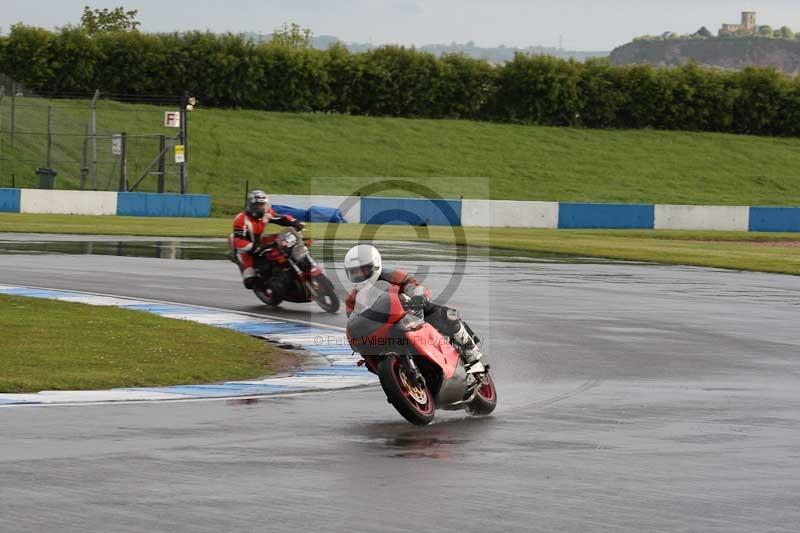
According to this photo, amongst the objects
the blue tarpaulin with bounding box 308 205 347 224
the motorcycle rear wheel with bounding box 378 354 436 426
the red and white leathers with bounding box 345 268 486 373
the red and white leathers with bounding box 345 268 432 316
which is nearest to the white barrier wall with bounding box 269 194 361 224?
the blue tarpaulin with bounding box 308 205 347 224

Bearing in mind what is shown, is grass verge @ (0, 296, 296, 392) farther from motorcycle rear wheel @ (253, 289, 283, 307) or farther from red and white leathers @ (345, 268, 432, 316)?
motorcycle rear wheel @ (253, 289, 283, 307)

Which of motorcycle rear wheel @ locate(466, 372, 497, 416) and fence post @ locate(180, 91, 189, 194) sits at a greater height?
fence post @ locate(180, 91, 189, 194)

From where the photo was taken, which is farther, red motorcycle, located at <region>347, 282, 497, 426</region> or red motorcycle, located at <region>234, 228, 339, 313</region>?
red motorcycle, located at <region>234, 228, 339, 313</region>

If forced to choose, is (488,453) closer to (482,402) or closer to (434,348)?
(434,348)

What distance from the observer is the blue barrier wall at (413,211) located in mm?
49312

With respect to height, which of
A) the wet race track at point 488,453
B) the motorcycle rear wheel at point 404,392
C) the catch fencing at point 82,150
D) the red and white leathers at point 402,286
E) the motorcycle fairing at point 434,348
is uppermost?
the catch fencing at point 82,150

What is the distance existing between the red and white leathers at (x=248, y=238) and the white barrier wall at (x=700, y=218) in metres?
33.2

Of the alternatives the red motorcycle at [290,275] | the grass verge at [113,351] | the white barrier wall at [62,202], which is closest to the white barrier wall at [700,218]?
the white barrier wall at [62,202]

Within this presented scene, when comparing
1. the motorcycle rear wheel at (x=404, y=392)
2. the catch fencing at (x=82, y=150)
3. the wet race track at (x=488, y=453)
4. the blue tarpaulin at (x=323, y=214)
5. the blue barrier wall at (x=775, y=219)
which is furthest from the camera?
the blue barrier wall at (x=775, y=219)

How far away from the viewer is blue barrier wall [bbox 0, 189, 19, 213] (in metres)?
45.8

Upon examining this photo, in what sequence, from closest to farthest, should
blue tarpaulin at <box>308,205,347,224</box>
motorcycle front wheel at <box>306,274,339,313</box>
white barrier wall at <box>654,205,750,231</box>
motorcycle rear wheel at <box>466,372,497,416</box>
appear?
motorcycle rear wheel at <box>466,372,497,416</box> < motorcycle front wheel at <box>306,274,339,313</box> < blue tarpaulin at <box>308,205,347,224</box> < white barrier wall at <box>654,205,750,231</box>

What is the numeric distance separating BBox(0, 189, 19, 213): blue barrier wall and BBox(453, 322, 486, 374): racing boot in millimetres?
36582

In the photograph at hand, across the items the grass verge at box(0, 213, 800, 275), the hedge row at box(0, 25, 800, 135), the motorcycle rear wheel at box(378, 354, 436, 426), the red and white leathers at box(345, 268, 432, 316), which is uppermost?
the hedge row at box(0, 25, 800, 135)

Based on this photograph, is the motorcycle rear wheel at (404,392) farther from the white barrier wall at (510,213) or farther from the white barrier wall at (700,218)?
the white barrier wall at (700,218)
